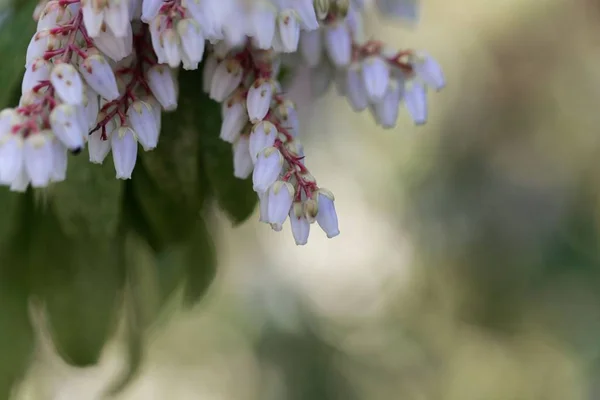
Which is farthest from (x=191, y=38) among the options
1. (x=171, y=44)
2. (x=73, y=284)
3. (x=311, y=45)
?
(x=73, y=284)

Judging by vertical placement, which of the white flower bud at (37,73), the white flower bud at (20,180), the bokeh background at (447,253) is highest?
the white flower bud at (37,73)

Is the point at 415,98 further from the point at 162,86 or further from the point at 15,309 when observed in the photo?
the point at 15,309

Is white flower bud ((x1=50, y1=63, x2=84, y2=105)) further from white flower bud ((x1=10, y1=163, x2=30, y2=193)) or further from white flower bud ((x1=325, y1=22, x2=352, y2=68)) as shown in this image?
white flower bud ((x1=325, y1=22, x2=352, y2=68))

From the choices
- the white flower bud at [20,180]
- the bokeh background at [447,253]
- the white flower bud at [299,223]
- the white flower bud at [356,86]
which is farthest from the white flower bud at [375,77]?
the bokeh background at [447,253]

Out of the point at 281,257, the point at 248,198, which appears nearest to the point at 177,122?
the point at 248,198

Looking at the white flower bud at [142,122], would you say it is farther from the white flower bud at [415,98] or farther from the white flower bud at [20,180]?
the white flower bud at [415,98]

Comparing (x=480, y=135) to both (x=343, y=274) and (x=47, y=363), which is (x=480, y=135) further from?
(x=47, y=363)

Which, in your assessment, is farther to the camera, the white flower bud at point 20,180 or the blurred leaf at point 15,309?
the blurred leaf at point 15,309

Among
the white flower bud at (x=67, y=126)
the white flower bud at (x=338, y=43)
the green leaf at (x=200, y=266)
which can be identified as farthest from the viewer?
the green leaf at (x=200, y=266)
